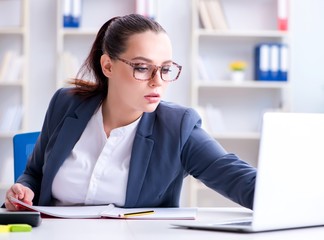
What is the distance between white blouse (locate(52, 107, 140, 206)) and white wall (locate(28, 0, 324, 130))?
10.0ft

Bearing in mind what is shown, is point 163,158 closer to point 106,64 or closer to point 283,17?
point 106,64

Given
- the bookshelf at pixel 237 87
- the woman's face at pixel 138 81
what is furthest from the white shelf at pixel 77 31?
the woman's face at pixel 138 81

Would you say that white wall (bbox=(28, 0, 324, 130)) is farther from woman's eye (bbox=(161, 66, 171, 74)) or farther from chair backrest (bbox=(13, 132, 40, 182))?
woman's eye (bbox=(161, 66, 171, 74))

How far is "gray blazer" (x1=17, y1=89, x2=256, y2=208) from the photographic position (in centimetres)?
203

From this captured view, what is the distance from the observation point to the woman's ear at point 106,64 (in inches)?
88.4

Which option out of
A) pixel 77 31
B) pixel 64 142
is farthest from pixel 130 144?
pixel 77 31

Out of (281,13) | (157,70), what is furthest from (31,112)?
(157,70)

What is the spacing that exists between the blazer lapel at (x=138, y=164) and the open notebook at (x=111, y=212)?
60 mm

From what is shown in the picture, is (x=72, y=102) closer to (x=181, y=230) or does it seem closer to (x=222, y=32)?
(x=181, y=230)

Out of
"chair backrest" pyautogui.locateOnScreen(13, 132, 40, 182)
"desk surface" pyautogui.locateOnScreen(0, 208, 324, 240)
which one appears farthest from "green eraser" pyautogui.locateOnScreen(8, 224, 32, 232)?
"chair backrest" pyautogui.locateOnScreen(13, 132, 40, 182)

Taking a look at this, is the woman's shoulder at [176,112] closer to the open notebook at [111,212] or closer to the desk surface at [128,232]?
the open notebook at [111,212]

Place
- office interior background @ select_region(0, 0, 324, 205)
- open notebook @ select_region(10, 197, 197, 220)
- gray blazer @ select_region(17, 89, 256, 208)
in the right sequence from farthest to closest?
1. office interior background @ select_region(0, 0, 324, 205)
2. gray blazer @ select_region(17, 89, 256, 208)
3. open notebook @ select_region(10, 197, 197, 220)

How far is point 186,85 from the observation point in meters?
5.27

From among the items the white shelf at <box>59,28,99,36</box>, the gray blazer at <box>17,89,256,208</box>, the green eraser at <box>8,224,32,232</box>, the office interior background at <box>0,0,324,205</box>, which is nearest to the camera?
the green eraser at <box>8,224,32,232</box>
